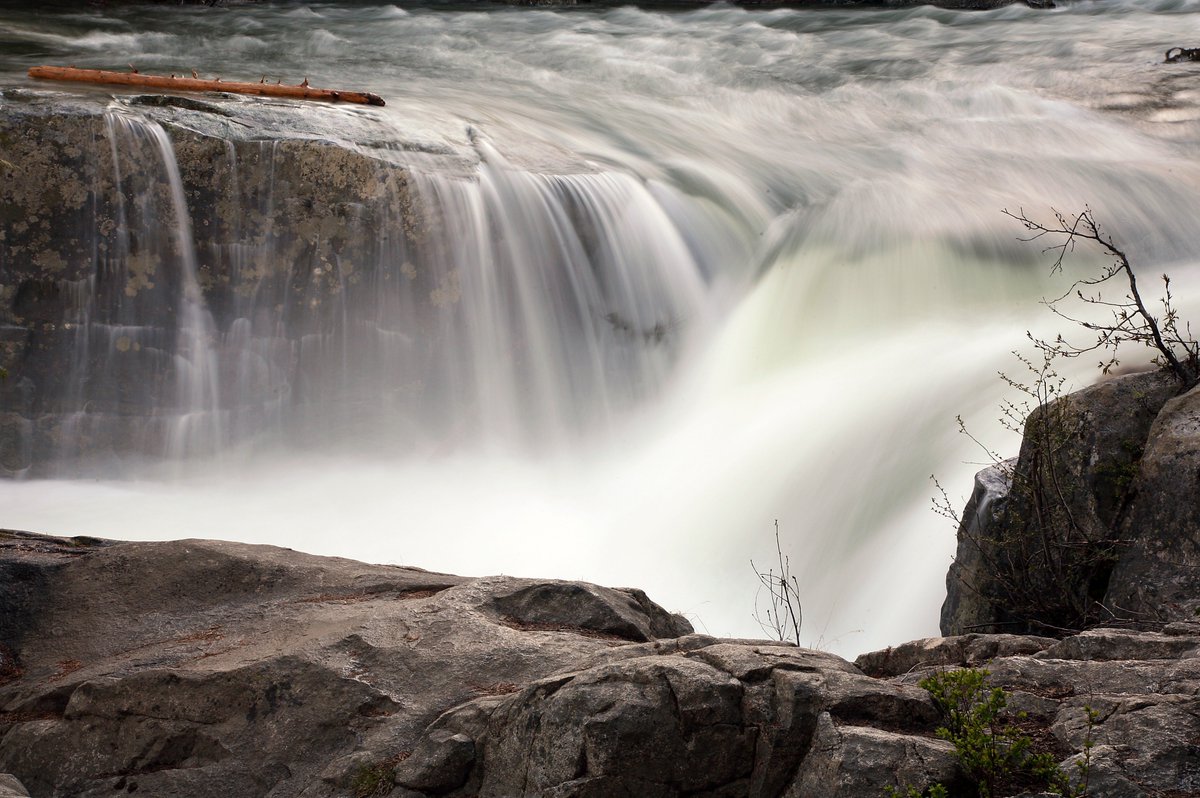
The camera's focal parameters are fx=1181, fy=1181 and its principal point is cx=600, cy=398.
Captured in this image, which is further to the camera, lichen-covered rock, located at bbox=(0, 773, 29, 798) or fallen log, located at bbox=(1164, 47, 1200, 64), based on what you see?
fallen log, located at bbox=(1164, 47, 1200, 64)

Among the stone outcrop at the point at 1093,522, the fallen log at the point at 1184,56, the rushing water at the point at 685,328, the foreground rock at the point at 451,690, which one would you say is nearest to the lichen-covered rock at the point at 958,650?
the foreground rock at the point at 451,690

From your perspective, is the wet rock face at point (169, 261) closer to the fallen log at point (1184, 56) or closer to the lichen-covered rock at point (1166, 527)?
the lichen-covered rock at point (1166, 527)

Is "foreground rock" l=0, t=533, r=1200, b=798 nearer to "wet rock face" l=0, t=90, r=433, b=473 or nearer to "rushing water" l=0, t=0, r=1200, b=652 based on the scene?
"rushing water" l=0, t=0, r=1200, b=652

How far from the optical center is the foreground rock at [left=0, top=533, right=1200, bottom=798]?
346cm

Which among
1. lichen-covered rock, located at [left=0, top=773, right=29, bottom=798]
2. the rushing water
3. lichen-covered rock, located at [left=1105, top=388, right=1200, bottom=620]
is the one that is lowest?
lichen-covered rock, located at [left=0, top=773, right=29, bottom=798]

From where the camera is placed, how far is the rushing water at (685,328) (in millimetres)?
8352

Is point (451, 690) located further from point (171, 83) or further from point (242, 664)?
point (171, 83)

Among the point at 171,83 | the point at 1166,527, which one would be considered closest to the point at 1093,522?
the point at 1166,527

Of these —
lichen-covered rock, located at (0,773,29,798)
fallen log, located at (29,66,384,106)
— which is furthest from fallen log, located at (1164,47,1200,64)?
lichen-covered rock, located at (0,773,29,798)

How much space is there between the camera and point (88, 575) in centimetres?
533

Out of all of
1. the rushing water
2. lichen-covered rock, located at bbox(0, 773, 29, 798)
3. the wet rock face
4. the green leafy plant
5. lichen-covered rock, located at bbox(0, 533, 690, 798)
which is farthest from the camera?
the wet rock face

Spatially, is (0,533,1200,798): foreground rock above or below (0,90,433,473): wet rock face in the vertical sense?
below

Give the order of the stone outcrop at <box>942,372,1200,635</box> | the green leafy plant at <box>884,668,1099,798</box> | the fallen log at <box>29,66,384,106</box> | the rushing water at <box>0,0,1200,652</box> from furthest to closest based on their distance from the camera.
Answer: the fallen log at <box>29,66,384,106</box>, the rushing water at <box>0,0,1200,652</box>, the stone outcrop at <box>942,372,1200,635</box>, the green leafy plant at <box>884,668,1099,798</box>

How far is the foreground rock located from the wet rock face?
12.5 feet
